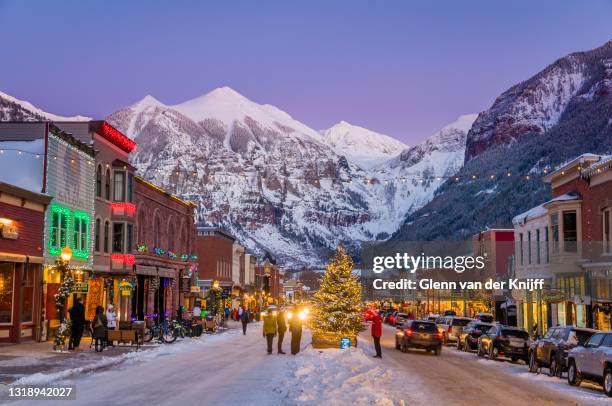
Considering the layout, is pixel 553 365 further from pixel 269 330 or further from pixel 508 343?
pixel 269 330

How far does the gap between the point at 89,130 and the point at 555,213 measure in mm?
26440

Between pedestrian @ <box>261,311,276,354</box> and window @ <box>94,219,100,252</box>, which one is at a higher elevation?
window @ <box>94,219,100,252</box>

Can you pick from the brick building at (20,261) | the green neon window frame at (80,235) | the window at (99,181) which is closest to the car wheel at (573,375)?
the brick building at (20,261)

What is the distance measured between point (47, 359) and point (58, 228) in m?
12.9

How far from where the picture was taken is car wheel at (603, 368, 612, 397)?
67.0 feet

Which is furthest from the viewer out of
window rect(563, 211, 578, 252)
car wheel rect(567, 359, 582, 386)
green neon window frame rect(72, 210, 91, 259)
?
window rect(563, 211, 578, 252)

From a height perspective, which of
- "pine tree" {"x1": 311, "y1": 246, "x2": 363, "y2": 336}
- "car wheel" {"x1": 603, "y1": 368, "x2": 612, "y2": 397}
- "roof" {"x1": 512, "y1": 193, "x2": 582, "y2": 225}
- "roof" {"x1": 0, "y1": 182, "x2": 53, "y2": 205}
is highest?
"roof" {"x1": 512, "y1": 193, "x2": 582, "y2": 225}

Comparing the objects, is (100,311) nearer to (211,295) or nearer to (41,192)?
(41,192)

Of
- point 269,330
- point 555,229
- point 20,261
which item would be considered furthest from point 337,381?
point 555,229

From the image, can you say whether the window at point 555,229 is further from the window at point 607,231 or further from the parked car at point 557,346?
the parked car at point 557,346

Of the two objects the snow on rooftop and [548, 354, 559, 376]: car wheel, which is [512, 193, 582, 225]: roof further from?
the snow on rooftop

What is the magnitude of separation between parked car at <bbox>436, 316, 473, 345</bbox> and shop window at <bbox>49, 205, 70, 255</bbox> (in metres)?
21.9

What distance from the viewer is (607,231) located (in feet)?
136

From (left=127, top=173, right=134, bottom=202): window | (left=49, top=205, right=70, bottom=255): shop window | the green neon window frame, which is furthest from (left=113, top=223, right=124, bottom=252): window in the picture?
(left=49, top=205, right=70, bottom=255): shop window
